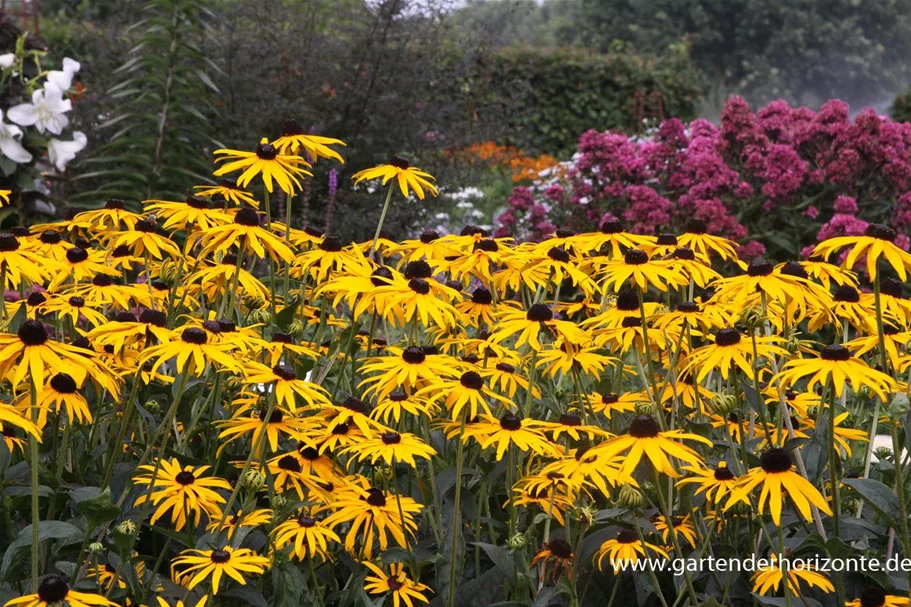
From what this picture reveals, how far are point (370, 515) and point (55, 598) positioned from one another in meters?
0.56

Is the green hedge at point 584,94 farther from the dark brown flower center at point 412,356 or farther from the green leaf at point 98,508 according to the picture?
the green leaf at point 98,508

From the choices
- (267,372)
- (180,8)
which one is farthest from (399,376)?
(180,8)

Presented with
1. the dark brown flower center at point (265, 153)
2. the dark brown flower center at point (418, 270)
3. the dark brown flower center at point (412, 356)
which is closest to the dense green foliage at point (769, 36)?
the dark brown flower center at point (265, 153)

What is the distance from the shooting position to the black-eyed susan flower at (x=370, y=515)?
5.82 feet

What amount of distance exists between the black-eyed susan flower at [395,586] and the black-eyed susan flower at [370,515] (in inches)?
1.5

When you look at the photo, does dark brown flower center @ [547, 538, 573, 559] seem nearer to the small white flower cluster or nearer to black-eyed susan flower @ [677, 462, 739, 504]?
black-eyed susan flower @ [677, 462, 739, 504]

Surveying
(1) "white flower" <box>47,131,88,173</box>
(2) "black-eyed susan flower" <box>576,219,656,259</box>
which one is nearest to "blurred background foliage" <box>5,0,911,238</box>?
(1) "white flower" <box>47,131,88,173</box>

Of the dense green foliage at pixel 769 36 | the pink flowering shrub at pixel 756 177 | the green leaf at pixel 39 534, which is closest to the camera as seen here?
the green leaf at pixel 39 534

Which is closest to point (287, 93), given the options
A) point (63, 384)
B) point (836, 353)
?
point (63, 384)

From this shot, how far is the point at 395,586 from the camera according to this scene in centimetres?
177

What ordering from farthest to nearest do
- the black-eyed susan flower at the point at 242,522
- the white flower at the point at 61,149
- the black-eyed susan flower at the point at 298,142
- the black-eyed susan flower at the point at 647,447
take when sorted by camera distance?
the white flower at the point at 61,149 < the black-eyed susan flower at the point at 298,142 < the black-eyed susan flower at the point at 242,522 < the black-eyed susan flower at the point at 647,447

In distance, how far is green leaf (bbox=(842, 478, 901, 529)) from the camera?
5.57 feet

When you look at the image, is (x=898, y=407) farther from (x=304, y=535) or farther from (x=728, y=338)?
(x=304, y=535)

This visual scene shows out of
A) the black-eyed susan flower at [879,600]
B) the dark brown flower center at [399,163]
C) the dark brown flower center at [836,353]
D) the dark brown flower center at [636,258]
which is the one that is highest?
the dark brown flower center at [399,163]
